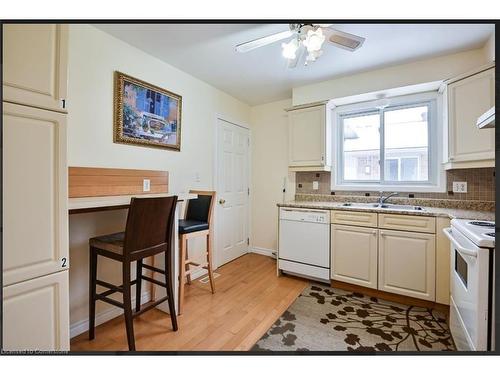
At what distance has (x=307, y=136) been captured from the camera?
2775 mm

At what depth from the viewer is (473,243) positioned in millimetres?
1072

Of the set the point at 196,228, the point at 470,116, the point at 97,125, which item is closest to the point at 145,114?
the point at 97,125

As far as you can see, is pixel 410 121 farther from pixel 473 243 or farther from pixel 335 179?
pixel 473 243

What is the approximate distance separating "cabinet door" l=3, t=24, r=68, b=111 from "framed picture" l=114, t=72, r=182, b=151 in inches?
36.3

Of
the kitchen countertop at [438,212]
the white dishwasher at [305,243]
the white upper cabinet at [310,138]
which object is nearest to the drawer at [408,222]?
the kitchen countertop at [438,212]

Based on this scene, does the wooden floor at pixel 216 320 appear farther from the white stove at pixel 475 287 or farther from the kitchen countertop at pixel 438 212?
the white stove at pixel 475 287

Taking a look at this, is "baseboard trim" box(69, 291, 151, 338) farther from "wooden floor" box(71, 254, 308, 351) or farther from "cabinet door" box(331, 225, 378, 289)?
"cabinet door" box(331, 225, 378, 289)

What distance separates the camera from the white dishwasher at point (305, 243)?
236 centimetres

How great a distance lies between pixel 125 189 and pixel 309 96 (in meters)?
2.31

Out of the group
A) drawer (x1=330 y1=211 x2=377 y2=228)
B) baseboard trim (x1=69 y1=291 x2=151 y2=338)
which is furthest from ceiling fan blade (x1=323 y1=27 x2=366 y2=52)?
baseboard trim (x1=69 y1=291 x2=151 y2=338)

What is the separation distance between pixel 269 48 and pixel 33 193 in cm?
195

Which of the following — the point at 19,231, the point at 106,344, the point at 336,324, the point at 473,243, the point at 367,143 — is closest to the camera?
the point at 19,231

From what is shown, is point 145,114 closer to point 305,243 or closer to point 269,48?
point 269,48
